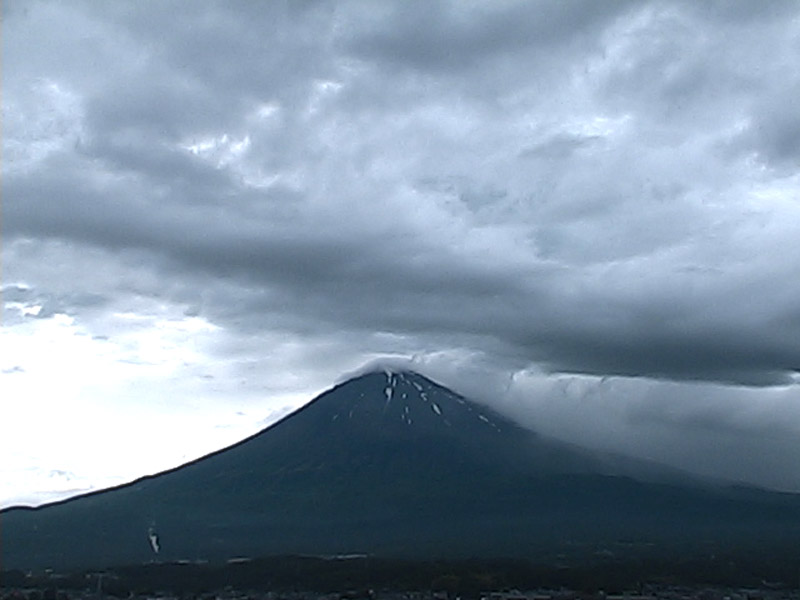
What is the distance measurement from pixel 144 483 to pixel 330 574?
57.0 meters

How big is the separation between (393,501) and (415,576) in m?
50.0

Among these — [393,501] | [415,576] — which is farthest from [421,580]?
[393,501]

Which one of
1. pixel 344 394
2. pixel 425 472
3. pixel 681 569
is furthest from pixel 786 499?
pixel 681 569

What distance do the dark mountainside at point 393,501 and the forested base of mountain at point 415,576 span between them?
296 inches

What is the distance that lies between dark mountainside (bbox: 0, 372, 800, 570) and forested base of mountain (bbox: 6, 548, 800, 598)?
24.7ft

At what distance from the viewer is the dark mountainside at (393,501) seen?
76.4 m

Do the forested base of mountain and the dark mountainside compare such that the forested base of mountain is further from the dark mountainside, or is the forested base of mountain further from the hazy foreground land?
the dark mountainside

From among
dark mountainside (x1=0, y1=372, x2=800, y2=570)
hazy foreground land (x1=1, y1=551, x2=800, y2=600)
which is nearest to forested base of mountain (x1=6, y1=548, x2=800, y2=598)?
hazy foreground land (x1=1, y1=551, x2=800, y2=600)

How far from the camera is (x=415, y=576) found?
5350 centimetres

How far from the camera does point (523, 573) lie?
5388cm

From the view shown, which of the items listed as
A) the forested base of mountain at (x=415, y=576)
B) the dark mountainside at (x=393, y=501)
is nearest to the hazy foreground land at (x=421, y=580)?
the forested base of mountain at (x=415, y=576)

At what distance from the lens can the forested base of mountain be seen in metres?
50.8

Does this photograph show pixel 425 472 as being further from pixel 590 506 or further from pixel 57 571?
pixel 57 571

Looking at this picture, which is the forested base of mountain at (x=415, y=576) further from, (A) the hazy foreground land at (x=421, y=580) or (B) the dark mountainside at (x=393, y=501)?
(B) the dark mountainside at (x=393, y=501)
